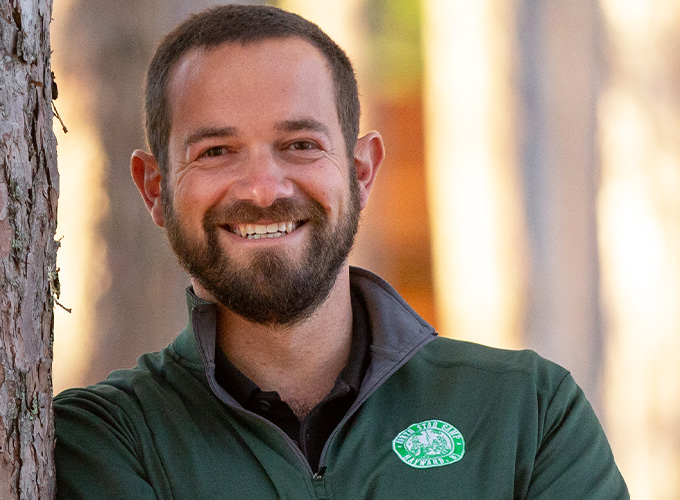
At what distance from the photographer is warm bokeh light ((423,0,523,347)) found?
153 inches

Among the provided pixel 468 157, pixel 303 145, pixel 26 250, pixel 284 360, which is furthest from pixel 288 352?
pixel 468 157

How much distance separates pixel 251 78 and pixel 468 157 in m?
2.13

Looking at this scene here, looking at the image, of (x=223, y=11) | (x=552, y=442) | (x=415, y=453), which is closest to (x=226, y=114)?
(x=223, y=11)

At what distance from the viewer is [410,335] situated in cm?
193

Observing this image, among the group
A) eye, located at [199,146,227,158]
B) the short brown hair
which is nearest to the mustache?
eye, located at [199,146,227,158]

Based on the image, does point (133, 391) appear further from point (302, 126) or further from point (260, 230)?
point (302, 126)

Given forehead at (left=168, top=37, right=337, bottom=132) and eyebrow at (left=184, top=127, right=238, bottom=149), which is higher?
forehead at (left=168, top=37, right=337, bottom=132)

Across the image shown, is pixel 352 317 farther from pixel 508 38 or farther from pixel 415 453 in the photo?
pixel 508 38

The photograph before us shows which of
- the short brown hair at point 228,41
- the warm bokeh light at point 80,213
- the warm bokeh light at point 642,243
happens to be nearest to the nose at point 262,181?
the short brown hair at point 228,41

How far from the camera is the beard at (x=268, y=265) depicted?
1860 mm

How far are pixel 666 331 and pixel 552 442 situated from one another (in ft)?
8.59

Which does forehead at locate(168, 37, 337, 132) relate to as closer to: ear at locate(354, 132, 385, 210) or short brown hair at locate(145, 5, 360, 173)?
short brown hair at locate(145, 5, 360, 173)

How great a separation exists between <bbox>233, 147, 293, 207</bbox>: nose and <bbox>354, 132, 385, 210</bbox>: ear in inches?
12.2

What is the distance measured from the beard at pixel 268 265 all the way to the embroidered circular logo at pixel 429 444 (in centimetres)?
34
